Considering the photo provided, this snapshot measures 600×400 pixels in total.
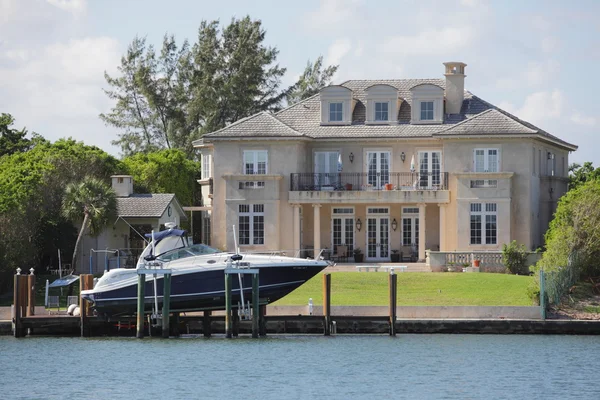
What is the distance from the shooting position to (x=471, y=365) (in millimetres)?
43031

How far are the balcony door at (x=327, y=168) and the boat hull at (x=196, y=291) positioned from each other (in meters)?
17.7

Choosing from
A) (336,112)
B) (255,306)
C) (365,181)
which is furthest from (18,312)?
(336,112)

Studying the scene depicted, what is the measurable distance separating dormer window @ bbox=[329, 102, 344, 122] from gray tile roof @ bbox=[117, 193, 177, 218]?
8.83m

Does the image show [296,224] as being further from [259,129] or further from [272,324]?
Result: [272,324]

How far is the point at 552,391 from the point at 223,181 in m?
30.2

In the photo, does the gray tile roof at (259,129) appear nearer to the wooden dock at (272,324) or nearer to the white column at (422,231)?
the white column at (422,231)

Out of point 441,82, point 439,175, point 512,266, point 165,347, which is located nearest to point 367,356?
point 165,347

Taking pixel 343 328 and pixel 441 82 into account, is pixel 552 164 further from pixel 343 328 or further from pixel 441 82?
pixel 343 328

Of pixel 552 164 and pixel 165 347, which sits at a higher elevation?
pixel 552 164

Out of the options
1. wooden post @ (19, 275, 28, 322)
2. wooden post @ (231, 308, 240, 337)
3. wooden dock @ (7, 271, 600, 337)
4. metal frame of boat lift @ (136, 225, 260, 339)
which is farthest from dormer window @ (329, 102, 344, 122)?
wooden post @ (19, 275, 28, 322)

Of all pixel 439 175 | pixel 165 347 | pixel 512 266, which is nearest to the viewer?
pixel 165 347

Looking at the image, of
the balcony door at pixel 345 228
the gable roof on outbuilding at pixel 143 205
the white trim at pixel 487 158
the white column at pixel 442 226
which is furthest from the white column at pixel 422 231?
the gable roof on outbuilding at pixel 143 205

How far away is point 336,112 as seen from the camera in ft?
223

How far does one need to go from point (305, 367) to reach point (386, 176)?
2496 centimetres
